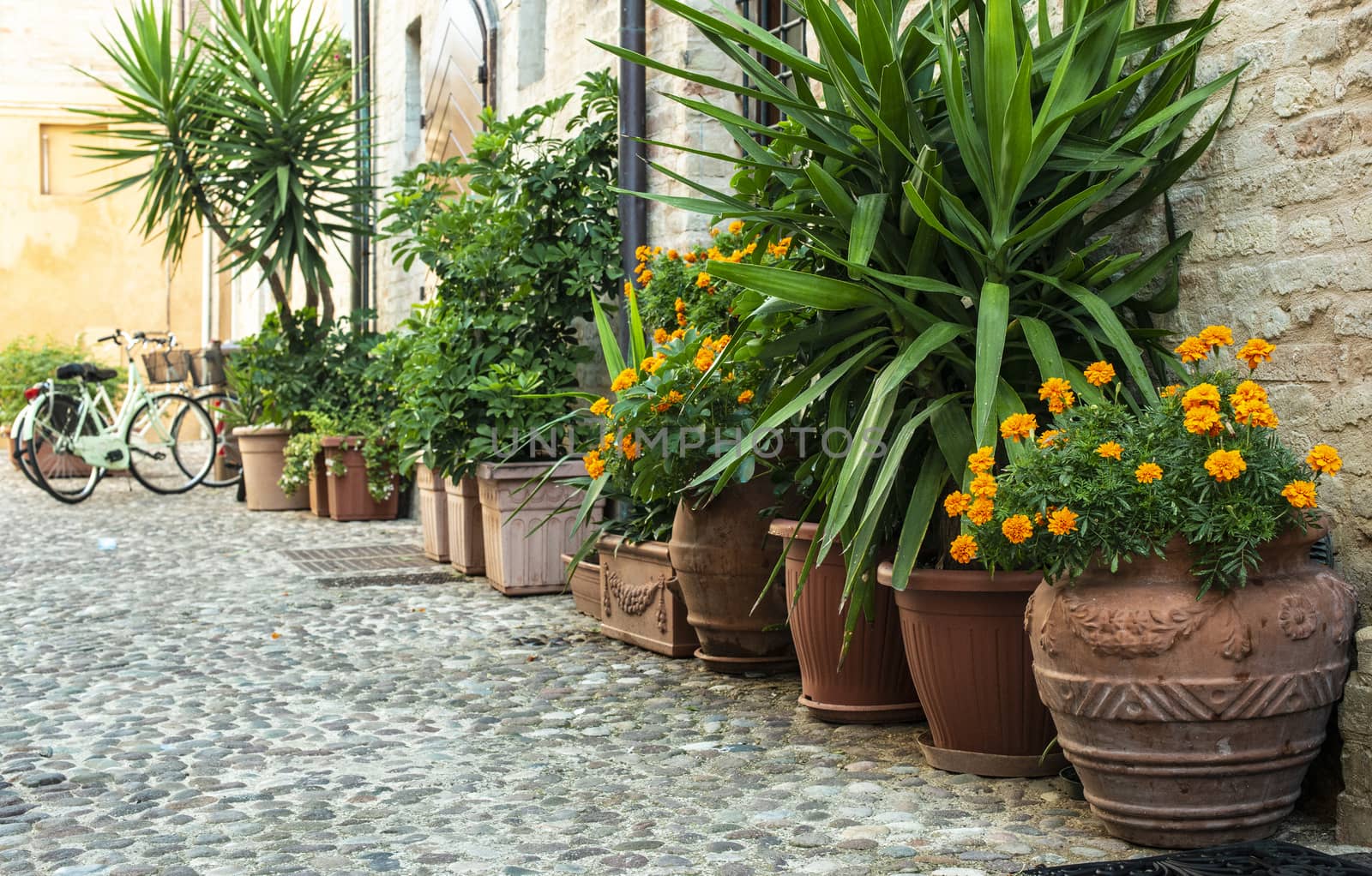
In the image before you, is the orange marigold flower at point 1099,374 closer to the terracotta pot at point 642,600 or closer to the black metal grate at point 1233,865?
the black metal grate at point 1233,865

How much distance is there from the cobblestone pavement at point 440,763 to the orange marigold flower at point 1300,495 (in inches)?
25.9

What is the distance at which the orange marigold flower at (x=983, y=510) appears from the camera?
2855 millimetres

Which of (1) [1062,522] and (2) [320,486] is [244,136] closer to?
(2) [320,486]

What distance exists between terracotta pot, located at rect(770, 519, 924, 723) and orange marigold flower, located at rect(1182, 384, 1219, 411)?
113 cm

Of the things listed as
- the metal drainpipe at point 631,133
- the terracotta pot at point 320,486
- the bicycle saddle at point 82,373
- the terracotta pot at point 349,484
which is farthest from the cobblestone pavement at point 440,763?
the bicycle saddle at point 82,373

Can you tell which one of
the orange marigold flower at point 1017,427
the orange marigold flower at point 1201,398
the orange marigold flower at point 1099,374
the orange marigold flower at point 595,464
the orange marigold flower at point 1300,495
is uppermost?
the orange marigold flower at point 1099,374

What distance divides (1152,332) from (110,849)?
2.45 m

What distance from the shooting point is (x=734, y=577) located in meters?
4.25

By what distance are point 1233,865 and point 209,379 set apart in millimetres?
10989

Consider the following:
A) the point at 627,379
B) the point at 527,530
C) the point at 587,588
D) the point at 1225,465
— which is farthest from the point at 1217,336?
the point at 527,530

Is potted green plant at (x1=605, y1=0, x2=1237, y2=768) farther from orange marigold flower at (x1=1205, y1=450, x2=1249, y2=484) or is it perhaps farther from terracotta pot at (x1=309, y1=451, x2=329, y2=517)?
terracotta pot at (x1=309, y1=451, x2=329, y2=517)

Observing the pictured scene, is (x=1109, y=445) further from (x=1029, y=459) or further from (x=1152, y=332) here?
(x=1152, y=332)

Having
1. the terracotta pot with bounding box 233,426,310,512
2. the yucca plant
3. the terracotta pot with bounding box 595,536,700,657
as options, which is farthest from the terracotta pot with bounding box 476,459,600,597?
the terracotta pot with bounding box 233,426,310,512

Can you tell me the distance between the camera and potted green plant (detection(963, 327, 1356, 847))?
2.62m
